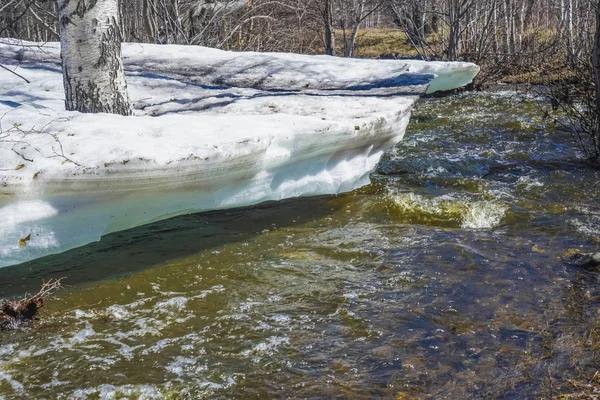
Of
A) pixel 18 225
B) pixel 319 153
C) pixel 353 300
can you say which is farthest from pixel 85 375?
pixel 319 153

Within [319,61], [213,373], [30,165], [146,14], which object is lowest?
[213,373]

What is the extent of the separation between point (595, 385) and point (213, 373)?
1.78 meters

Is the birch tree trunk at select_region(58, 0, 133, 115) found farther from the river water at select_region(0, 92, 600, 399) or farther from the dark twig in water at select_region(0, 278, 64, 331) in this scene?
the dark twig in water at select_region(0, 278, 64, 331)

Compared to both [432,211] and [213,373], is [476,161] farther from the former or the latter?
[213,373]

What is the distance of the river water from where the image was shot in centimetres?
281

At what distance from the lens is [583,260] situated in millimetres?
4027

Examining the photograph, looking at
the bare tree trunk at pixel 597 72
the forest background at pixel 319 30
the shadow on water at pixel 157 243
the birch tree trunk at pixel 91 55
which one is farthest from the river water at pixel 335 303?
the forest background at pixel 319 30

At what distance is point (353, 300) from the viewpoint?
11.8ft

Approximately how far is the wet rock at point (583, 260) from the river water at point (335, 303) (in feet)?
0.25

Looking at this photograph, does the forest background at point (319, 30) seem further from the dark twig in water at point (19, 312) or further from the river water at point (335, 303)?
the dark twig in water at point (19, 312)

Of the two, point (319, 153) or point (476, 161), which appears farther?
point (476, 161)

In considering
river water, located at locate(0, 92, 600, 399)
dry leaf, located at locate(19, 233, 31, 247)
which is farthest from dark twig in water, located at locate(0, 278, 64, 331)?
dry leaf, located at locate(19, 233, 31, 247)

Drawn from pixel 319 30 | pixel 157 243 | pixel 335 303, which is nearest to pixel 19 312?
pixel 157 243

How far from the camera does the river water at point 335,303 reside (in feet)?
9.22
